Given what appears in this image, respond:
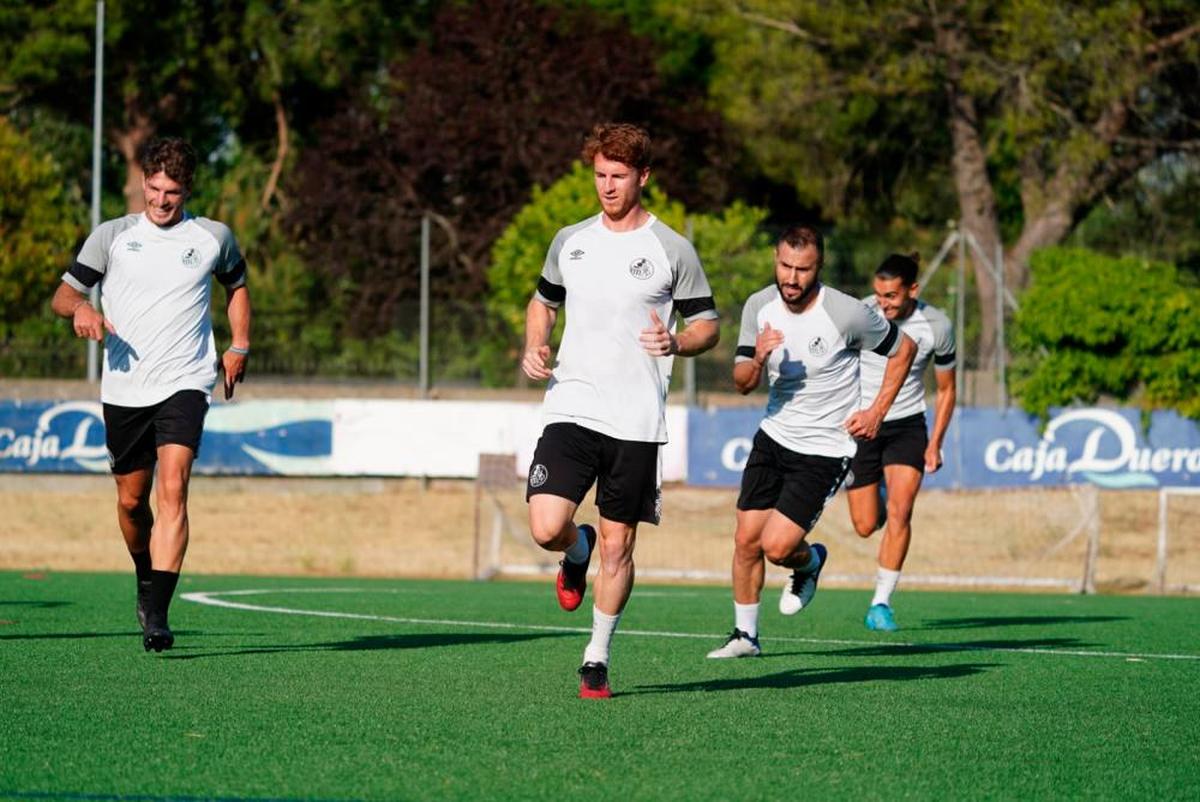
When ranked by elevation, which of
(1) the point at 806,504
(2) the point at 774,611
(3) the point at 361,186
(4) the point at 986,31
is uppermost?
(4) the point at 986,31

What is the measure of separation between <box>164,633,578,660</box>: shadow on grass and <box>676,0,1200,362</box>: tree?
996 inches

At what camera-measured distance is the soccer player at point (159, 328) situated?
9.33 metres

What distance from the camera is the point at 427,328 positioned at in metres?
28.5

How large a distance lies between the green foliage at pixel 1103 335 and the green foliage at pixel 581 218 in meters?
4.02

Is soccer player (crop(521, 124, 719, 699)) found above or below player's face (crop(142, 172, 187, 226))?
below

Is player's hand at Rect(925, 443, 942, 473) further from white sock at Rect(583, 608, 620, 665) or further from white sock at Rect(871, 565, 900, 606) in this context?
white sock at Rect(583, 608, 620, 665)

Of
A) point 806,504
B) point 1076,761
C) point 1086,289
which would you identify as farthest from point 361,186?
point 1076,761

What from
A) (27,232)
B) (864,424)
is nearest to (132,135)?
(27,232)

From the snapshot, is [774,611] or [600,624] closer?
[600,624]

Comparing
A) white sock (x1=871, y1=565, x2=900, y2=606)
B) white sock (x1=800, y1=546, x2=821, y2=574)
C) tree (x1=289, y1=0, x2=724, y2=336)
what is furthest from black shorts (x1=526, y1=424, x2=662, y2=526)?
tree (x1=289, y1=0, x2=724, y2=336)

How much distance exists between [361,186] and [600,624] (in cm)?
3831

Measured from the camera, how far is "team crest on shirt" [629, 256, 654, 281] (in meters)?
8.13

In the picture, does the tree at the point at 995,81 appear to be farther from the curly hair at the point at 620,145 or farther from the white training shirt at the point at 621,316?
the curly hair at the point at 620,145

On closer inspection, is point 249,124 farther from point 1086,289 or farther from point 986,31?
point 1086,289
